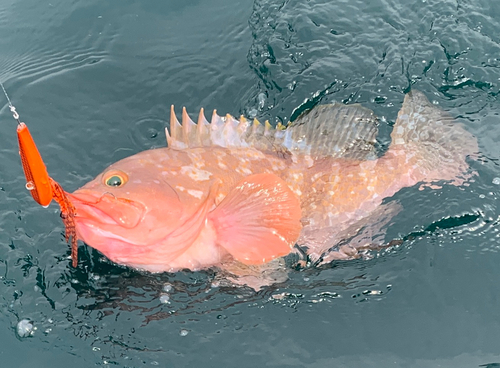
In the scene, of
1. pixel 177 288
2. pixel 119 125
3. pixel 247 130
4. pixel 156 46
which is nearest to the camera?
pixel 177 288

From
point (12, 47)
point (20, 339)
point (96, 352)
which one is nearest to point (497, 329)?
point (96, 352)

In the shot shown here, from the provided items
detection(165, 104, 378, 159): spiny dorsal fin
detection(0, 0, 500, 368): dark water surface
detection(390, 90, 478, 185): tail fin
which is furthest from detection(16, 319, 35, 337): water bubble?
detection(390, 90, 478, 185): tail fin

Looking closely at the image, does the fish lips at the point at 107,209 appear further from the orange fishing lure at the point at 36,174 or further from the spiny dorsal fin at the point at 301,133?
the spiny dorsal fin at the point at 301,133

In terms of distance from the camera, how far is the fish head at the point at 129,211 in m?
3.85

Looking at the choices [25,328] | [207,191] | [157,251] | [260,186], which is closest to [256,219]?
[260,186]

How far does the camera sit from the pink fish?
4.05 metres

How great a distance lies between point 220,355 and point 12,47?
5.86 metres

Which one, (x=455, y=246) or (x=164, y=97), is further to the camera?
(x=164, y=97)

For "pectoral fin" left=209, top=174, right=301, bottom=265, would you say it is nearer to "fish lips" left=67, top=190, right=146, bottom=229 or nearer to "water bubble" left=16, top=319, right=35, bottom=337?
"fish lips" left=67, top=190, right=146, bottom=229

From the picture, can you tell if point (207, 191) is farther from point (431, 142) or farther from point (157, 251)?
point (431, 142)

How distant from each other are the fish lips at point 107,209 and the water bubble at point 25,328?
117 cm

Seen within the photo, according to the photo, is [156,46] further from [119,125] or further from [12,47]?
[12,47]

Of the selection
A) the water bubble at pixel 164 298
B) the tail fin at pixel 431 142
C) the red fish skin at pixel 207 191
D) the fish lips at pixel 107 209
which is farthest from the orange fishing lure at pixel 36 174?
the tail fin at pixel 431 142

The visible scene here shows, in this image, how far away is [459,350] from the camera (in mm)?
4086
